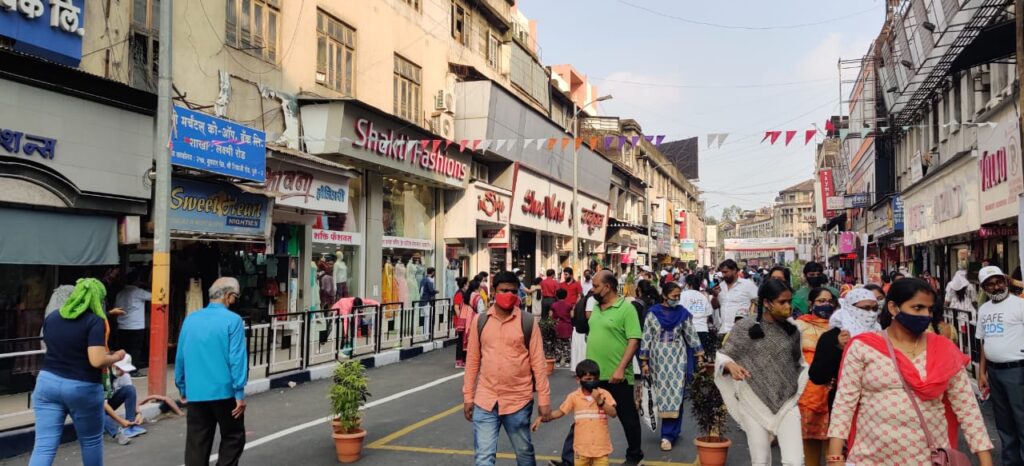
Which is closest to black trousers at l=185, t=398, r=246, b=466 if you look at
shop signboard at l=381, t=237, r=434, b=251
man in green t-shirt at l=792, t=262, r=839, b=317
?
man in green t-shirt at l=792, t=262, r=839, b=317

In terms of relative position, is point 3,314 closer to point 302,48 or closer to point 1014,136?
point 302,48

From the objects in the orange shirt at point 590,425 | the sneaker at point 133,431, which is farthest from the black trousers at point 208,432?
the sneaker at point 133,431

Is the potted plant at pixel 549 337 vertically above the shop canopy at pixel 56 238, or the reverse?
the shop canopy at pixel 56 238

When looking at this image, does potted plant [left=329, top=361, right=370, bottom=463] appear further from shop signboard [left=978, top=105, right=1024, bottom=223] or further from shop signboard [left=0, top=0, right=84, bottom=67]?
shop signboard [left=978, top=105, right=1024, bottom=223]

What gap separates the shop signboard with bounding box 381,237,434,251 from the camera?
2161cm

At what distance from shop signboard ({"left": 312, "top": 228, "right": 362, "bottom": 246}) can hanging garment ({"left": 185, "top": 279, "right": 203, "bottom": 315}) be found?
440cm

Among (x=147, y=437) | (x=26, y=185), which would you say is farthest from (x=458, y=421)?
(x=26, y=185)

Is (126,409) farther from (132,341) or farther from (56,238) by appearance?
(56,238)

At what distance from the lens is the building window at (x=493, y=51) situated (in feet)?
97.5

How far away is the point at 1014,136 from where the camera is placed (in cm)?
1419

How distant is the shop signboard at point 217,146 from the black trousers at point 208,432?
737 cm

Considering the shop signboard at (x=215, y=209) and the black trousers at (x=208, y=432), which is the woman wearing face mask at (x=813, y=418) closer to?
the black trousers at (x=208, y=432)

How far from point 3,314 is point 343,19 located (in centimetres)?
1091

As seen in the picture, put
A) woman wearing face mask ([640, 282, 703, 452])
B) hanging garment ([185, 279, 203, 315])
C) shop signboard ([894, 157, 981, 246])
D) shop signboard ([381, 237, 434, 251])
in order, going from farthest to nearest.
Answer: shop signboard ([381, 237, 434, 251]) → shop signboard ([894, 157, 981, 246]) → hanging garment ([185, 279, 203, 315]) → woman wearing face mask ([640, 282, 703, 452])
